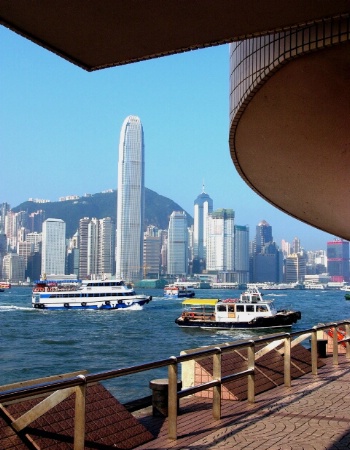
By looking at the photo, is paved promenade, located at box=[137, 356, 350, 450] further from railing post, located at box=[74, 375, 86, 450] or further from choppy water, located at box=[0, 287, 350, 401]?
choppy water, located at box=[0, 287, 350, 401]

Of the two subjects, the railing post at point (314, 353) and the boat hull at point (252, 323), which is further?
the boat hull at point (252, 323)

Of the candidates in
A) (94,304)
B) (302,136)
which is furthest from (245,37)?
(94,304)

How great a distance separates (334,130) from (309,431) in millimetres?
5492

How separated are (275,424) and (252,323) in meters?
49.6

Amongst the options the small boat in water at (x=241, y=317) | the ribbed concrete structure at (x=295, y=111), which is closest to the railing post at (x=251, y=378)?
the ribbed concrete structure at (x=295, y=111)

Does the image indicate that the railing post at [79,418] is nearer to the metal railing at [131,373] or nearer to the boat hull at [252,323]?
the metal railing at [131,373]

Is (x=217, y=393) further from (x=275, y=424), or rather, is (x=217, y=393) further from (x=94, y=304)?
(x=94, y=304)

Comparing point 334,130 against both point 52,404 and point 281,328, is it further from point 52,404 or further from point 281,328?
point 281,328

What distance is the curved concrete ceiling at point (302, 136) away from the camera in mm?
8193

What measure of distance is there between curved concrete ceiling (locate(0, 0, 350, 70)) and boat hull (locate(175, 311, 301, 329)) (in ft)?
167

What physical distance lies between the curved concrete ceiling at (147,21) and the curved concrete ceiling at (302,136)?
5.40ft

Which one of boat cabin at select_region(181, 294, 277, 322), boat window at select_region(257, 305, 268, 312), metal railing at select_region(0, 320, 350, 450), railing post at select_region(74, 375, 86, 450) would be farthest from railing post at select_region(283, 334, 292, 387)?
boat window at select_region(257, 305, 268, 312)

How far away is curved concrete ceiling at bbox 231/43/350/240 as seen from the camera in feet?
26.9

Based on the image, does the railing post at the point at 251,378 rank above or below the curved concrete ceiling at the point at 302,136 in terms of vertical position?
below
